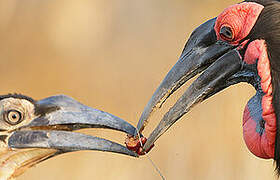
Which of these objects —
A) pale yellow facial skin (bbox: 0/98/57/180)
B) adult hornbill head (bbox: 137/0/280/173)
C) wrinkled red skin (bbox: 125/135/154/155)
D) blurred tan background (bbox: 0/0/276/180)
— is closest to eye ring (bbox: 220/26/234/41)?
adult hornbill head (bbox: 137/0/280/173)

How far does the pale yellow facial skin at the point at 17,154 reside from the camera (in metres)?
2.79

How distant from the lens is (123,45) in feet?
22.4

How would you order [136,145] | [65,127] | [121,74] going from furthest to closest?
[121,74] < [65,127] < [136,145]

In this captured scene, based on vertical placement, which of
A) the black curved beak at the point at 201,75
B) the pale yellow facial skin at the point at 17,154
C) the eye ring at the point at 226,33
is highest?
the eye ring at the point at 226,33

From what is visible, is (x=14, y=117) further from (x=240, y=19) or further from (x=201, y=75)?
(x=240, y=19)

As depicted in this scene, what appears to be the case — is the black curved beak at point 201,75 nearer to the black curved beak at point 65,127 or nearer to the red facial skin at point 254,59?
the red facial skin at point 254,59

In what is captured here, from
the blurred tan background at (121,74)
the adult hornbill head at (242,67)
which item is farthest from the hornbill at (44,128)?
the blurred tan background at (121,74)

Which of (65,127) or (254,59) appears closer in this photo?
(254,59)

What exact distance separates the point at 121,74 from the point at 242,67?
413cm

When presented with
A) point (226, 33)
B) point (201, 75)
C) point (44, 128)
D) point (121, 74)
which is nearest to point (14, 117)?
point (44, 128)

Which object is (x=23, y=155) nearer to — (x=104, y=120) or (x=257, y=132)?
(x=104, y=120)

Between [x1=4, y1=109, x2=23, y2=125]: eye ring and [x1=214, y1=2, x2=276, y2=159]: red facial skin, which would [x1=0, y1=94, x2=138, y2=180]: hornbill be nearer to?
[x1=4, y1=109, x2=23, y2=125]: eye ring

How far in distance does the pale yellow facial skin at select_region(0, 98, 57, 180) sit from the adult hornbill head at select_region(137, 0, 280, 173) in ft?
2.05

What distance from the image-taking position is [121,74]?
21.1 ft
